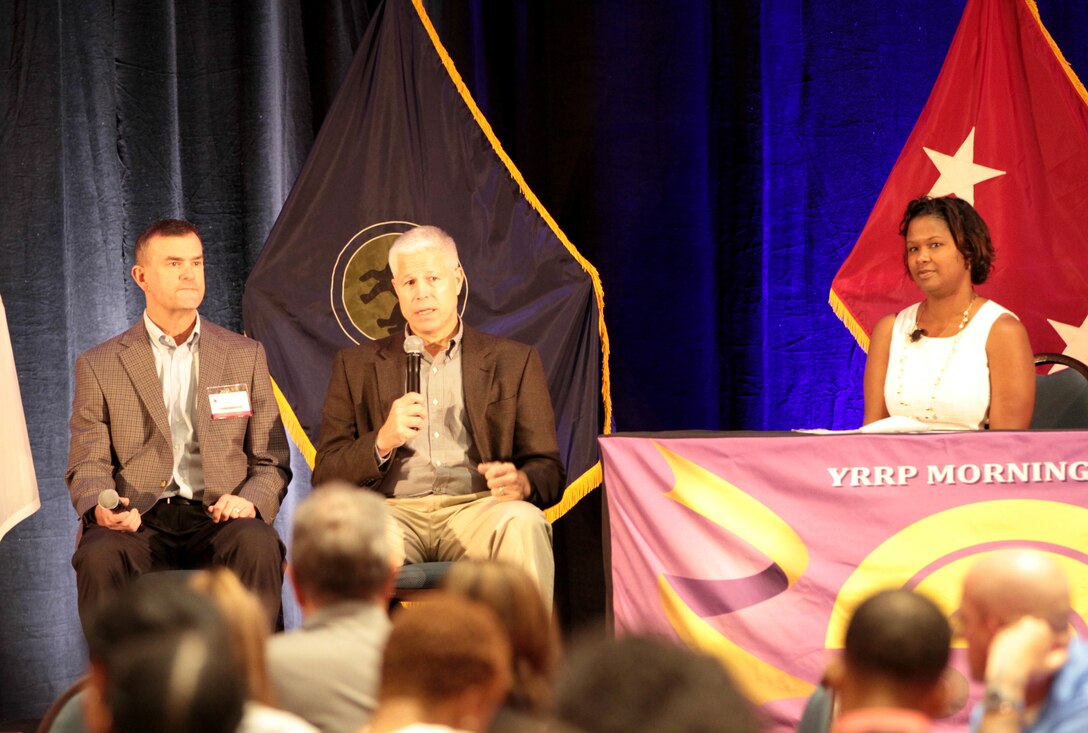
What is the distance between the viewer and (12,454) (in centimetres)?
400

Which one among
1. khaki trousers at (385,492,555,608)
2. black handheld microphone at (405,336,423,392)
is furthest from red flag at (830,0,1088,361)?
black handheld microphone at (405,336,423,392)

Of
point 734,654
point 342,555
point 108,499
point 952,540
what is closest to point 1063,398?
point 952,540

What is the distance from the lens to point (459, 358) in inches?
155

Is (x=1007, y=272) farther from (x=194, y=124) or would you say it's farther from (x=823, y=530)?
(x=194, y=124)

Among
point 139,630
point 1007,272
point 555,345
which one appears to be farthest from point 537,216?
point 139,630

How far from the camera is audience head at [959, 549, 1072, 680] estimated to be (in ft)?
5.83

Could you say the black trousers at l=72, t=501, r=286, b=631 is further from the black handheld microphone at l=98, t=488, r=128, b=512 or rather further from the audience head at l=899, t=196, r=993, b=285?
the audience head at l=899, t=196, r=993, b=285

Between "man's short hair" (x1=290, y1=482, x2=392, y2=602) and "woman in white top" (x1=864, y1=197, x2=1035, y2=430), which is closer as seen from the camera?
"man's short hair" (x1=290, y1=482, x2=392, y2=602)

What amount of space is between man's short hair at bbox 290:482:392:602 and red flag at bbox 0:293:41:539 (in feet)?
7.54

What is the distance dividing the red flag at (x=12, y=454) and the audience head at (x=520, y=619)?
2542 millimetres

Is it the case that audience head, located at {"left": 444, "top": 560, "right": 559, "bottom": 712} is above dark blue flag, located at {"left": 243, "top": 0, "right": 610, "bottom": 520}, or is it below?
below

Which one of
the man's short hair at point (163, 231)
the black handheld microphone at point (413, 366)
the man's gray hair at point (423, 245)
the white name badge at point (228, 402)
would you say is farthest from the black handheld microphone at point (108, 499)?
the man's gray hair at point (423, 245)

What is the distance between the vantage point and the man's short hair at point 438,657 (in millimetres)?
1447

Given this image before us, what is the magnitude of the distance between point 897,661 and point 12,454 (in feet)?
10.4
